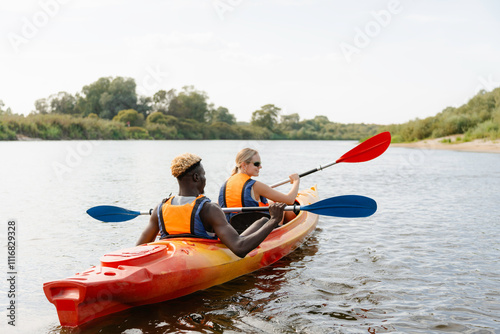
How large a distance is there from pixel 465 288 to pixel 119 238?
4628 mm

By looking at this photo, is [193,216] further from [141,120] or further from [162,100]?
[162,100]

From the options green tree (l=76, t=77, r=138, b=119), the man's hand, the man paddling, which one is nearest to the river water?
the man paddling

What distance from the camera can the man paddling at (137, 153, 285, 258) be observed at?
13.3ft

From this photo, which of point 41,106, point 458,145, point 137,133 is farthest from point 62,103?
point 458,145

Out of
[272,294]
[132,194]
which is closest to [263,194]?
[272,294]

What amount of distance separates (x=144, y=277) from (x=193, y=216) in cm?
71

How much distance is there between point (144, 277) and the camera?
3.69 m

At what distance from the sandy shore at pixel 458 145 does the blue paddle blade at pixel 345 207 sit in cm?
2738

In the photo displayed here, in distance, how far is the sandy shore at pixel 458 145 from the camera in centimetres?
2952

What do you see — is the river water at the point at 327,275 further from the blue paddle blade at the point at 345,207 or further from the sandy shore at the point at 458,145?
the sandy shore at the point at 458,145

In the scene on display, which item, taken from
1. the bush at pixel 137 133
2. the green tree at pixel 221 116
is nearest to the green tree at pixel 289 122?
the green tree at pixel 221 116

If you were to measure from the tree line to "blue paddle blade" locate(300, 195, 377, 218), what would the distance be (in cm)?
4338

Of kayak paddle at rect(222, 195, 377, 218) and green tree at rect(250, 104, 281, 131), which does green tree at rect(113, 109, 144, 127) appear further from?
kayak paddle at rect(222, 195, 377, 218)

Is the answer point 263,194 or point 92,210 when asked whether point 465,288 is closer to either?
point 263,194
